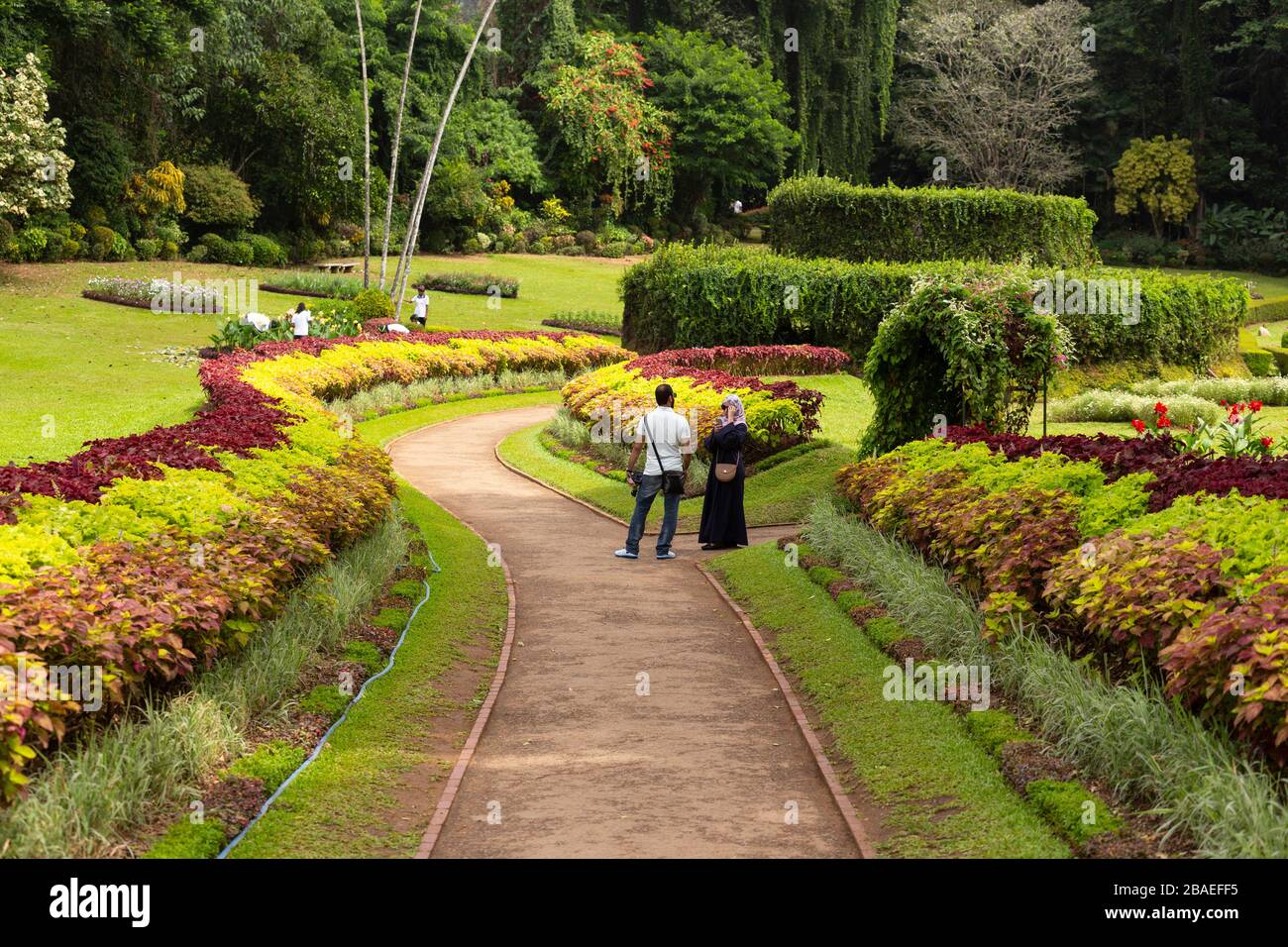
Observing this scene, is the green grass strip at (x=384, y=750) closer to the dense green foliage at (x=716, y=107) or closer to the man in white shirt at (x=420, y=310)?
the man in white shirt at (x=420, y=310)

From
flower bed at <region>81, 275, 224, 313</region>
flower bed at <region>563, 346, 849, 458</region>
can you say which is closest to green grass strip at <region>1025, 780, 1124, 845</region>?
flower bed at <region>563, 346, 849, 458</region>

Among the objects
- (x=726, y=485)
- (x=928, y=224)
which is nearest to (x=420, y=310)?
(x=928, y=224)

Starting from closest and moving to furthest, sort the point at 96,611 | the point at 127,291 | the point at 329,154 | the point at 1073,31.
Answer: the point at 96,611
the point at 127,291
the point at 329,154
the point at 1073,31

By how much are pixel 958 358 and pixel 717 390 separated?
661cm

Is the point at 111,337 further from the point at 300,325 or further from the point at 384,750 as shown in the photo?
the point at 384,750

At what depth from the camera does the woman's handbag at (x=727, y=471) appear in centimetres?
1527

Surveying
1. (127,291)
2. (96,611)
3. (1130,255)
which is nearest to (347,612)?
(96,611)

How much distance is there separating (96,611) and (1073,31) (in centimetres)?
5855

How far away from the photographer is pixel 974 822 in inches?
282

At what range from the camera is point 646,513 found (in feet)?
49.2

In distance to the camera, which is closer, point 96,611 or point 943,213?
point 96,611

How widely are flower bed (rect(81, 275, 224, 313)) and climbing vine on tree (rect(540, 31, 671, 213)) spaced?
26188 millimetres

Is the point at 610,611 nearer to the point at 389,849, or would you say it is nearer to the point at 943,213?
the point at 389,849

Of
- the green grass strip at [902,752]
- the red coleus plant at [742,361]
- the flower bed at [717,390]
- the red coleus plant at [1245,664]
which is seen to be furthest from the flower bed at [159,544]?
the red coleus plant at [742,361]
